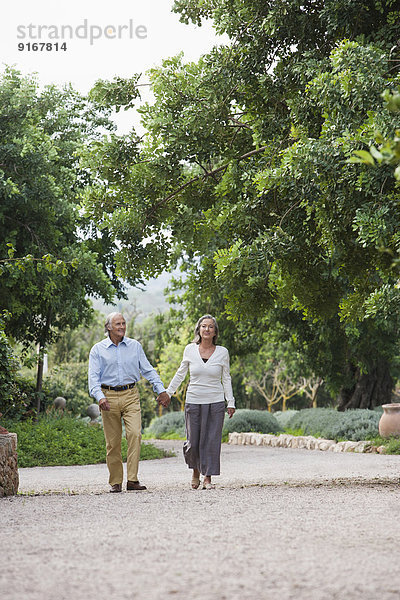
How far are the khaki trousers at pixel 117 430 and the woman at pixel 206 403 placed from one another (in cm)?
55

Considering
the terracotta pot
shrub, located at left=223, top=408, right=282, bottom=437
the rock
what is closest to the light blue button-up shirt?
the terracotta pot

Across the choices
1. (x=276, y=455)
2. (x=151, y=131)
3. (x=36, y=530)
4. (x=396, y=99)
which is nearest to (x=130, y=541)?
(x=36, y=530)

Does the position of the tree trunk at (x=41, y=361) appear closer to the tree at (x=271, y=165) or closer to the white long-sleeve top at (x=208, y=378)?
the tree at (x=271, y=165)

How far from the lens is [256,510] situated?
18.4ft

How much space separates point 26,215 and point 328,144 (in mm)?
10603

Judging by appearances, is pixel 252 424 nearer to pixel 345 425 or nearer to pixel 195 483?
pixel 345 425

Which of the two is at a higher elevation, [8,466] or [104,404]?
[104,404]

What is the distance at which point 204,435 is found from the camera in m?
7.93

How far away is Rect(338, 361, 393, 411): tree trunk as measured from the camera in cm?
2028

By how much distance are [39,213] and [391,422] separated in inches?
357

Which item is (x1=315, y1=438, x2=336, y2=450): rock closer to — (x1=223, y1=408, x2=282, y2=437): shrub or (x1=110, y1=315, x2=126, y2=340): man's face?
(x1=223, y1=408, x2=282, y2=437): shrub

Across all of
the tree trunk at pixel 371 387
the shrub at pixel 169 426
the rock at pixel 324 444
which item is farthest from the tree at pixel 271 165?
the shrub at pixel 169 426

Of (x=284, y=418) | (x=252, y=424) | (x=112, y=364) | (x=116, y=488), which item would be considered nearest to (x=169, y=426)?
(x=284, y=418)

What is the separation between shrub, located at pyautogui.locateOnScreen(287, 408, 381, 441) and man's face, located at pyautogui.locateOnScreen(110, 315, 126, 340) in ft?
33.3
